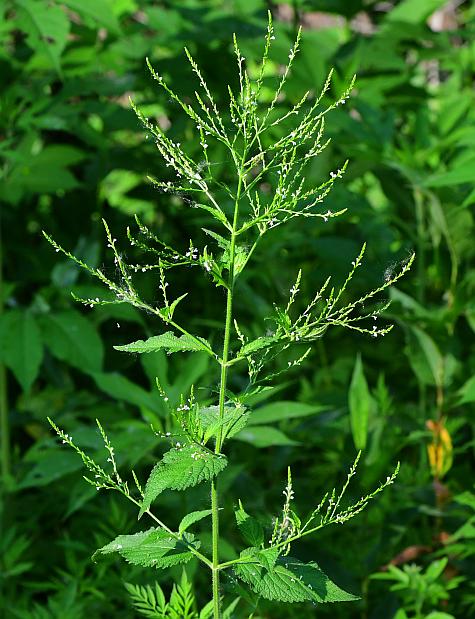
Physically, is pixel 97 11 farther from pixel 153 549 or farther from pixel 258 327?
pixel 153 549

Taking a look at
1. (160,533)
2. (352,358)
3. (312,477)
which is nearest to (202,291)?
(352,358)

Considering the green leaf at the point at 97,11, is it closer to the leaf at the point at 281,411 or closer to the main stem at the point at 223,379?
the leaf at the point at 281,411

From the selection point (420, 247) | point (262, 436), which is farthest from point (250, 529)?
point (420, 247)

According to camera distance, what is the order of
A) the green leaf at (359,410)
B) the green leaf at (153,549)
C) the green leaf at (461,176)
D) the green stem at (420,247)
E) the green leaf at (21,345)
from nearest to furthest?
1. the green leaf at (153,549)
2. the green leaf at (461,176)
3. the green leaf at (359,410)
4. the green leaf at (21,345)
5. the green stem at (420,247)

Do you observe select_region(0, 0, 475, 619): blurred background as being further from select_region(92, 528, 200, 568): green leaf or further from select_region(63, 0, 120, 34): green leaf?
select_region(92, 528, 200, 568): green leaf

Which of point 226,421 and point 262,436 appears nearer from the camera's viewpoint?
point 226,421

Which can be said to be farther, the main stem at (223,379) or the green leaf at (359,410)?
the green leaf at (359,410)

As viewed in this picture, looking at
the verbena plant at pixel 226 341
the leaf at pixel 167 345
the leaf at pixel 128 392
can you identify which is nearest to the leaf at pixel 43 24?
the leaf at pixel 128 392
